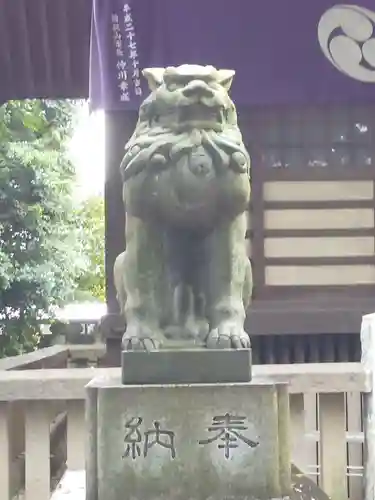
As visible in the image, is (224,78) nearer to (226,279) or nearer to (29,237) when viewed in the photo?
(226,279)

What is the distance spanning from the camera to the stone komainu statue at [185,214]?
291 centimetres

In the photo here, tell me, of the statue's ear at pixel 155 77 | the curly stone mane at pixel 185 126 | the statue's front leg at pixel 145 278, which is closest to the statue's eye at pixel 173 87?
the curly stone mane at pixel 185 126

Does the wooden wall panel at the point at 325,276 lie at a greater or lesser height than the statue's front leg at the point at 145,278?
greater

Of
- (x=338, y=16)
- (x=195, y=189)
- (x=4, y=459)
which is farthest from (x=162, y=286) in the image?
(x=338, y=16)

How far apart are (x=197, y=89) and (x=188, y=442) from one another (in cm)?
145

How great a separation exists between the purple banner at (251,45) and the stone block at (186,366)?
3.54 metres

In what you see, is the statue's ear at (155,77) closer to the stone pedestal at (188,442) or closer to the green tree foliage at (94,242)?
the stone pedestal at (188,442)

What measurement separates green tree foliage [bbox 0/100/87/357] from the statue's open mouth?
15.4 feet

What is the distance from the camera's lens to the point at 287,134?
249 inches

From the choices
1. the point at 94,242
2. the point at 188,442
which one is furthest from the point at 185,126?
Result: the point at 94,242

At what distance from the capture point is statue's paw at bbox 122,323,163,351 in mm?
2977

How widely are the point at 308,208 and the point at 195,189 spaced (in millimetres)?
3579

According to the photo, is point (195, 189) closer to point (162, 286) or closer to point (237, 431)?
point (162, 286)

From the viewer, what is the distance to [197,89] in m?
2.90
